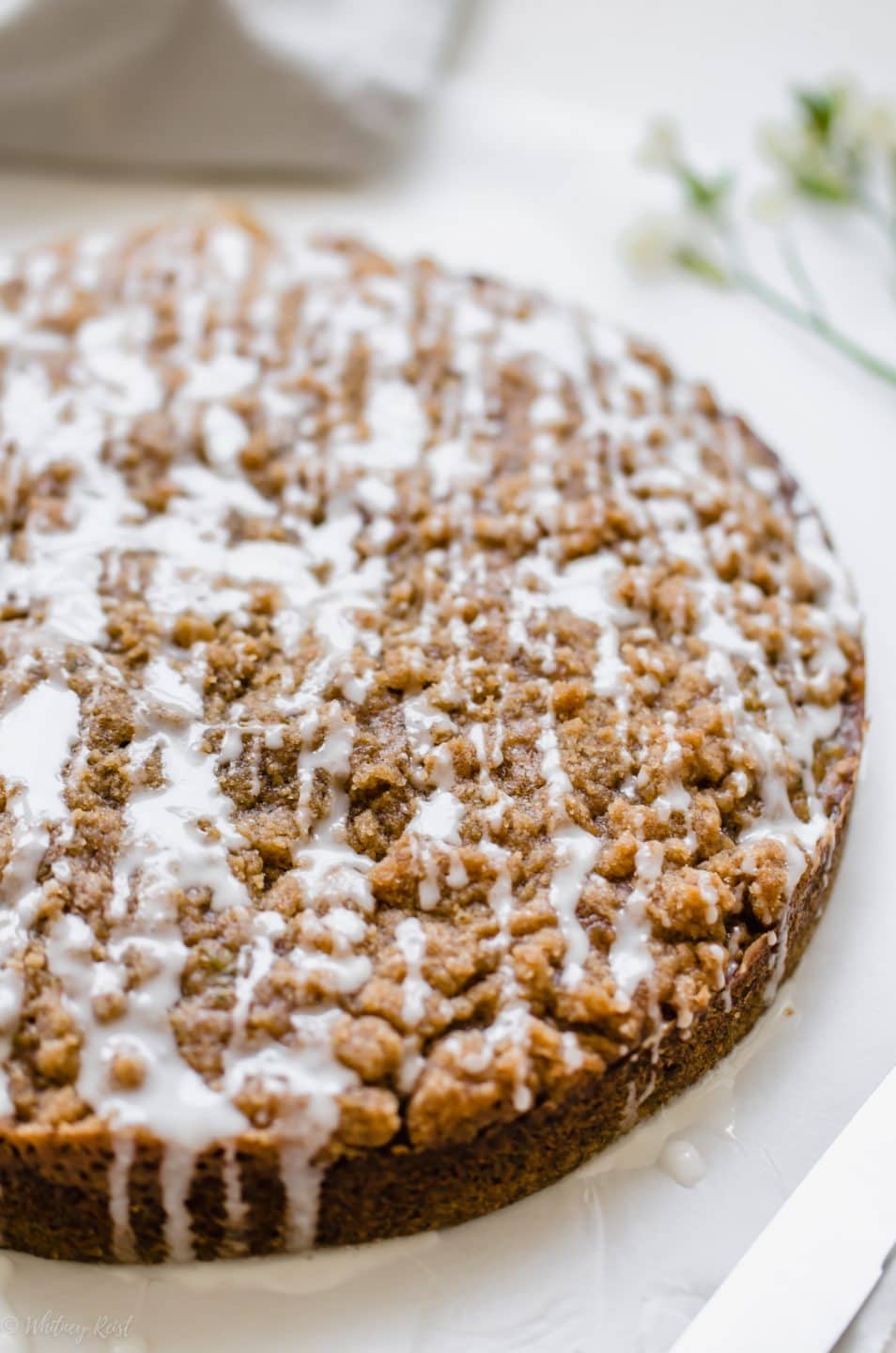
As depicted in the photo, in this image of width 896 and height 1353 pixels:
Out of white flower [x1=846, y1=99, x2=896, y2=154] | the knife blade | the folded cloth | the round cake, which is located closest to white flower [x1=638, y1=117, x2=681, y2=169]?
white flower [x1=846, y1=99, x2=896, y2=154]

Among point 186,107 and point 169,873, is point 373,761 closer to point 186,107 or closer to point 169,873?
point 169,873

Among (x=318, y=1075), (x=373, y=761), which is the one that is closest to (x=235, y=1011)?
(x=318, y=1075)

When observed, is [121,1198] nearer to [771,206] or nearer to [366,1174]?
[366,1174]

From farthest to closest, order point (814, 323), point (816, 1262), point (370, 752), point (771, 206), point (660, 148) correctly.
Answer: point (660, 148), point (771, 206), point (814, 323), point (370, 752), point (816, 1262)

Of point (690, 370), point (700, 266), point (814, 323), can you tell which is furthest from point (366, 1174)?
point (700, 266)

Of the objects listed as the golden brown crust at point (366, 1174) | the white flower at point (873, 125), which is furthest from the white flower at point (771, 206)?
the golden brown crust at point (366, 1174)

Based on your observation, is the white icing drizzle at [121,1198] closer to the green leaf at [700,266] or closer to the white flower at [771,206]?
the green leaf at [700,266]

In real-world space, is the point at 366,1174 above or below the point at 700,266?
below
